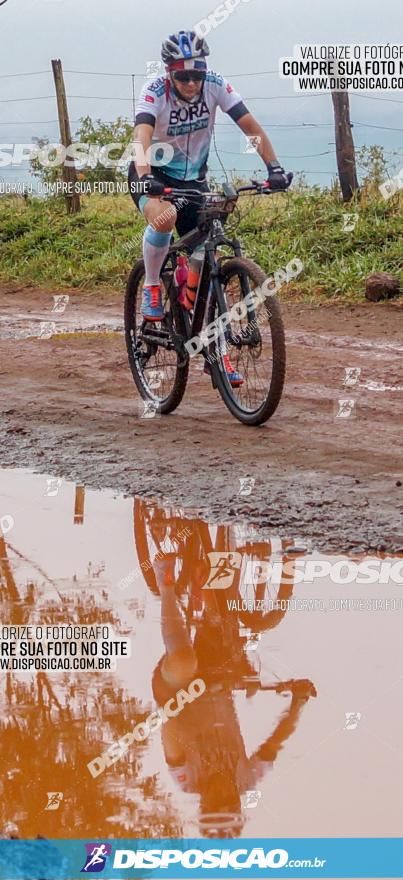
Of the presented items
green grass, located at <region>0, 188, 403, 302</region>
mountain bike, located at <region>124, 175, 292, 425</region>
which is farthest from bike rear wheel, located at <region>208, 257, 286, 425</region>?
green grass, located at <region>0, 188, 403, 302</region>

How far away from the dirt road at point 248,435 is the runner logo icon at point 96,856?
7.95 feet

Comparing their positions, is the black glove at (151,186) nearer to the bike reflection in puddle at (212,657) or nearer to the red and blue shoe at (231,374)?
the red and blue shoe at (231,374)

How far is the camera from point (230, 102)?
24.8 feet

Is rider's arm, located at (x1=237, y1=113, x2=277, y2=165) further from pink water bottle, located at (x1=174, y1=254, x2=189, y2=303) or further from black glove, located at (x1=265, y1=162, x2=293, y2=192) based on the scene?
pink water bottle, located at (x1=174, y1=254, x2=189, y2=303)

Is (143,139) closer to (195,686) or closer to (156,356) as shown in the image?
(156,356)

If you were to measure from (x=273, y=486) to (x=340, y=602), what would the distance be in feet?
5.24

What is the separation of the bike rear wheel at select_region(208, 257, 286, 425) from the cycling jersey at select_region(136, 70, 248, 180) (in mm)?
753

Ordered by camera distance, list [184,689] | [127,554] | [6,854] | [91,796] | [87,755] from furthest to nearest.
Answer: [127,554], [184,689], [87,755], [91,796], [6,854]

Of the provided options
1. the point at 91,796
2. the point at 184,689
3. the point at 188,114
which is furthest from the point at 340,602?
the point at 188,114

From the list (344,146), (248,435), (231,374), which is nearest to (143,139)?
(231,374)

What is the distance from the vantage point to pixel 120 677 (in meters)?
4.04

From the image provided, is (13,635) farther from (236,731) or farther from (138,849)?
(138,849)

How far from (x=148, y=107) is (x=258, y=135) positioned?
70 cm

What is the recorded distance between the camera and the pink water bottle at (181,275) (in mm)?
7612
